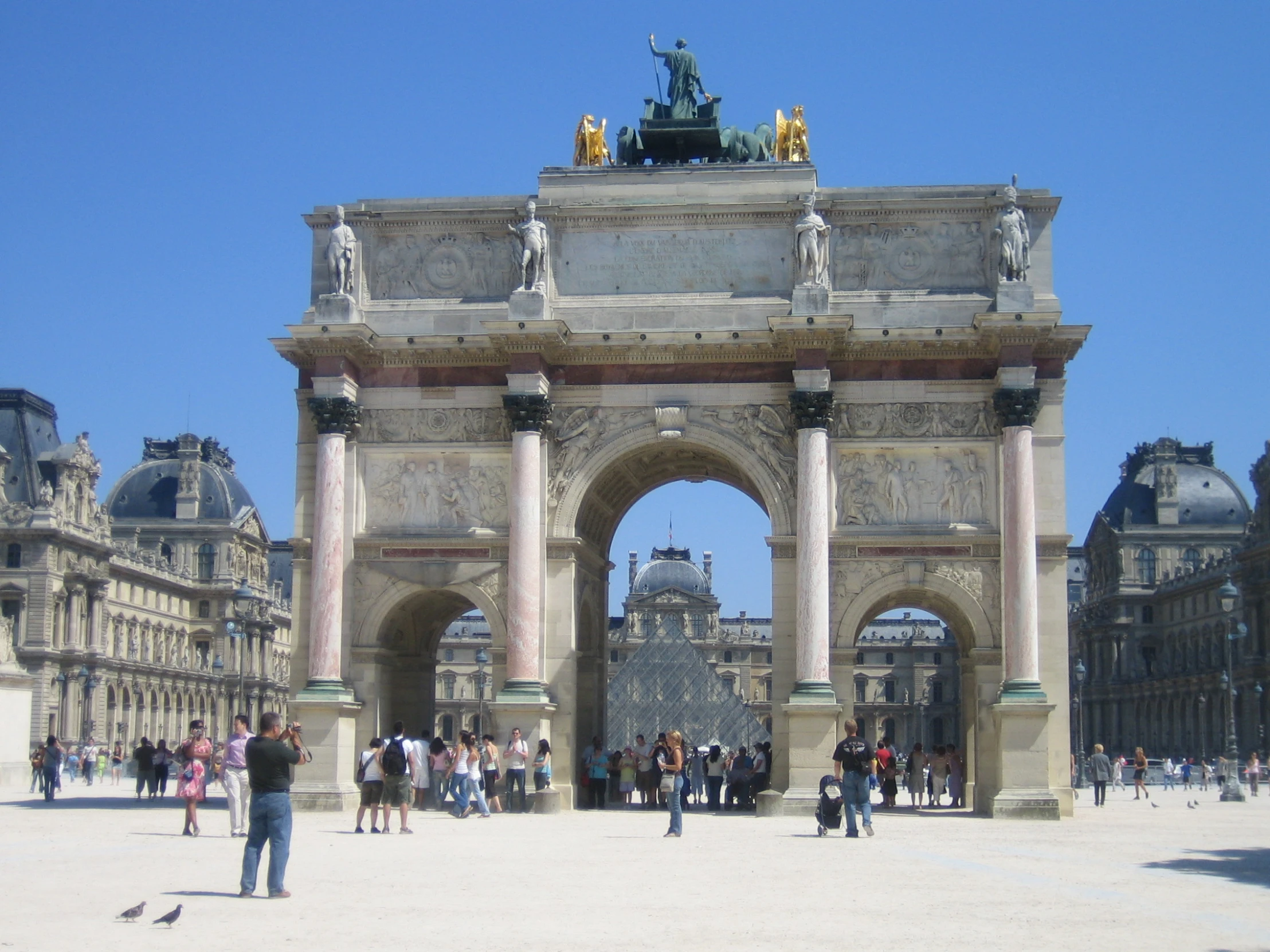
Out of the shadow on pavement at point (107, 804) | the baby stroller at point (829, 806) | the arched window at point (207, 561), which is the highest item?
the arched window at point (207, 561)

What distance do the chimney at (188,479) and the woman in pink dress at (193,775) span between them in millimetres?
88495

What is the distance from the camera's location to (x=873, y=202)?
108ft

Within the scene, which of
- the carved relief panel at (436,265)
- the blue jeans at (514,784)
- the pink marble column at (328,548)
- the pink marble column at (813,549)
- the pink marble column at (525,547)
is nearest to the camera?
the blue jeans at (514,784)

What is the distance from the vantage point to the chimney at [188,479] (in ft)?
368

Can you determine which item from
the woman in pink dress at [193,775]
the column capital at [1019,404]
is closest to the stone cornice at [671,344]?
the column capital at [1019,404]

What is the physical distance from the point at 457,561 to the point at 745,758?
7031 millimetres

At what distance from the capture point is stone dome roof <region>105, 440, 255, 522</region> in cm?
11262

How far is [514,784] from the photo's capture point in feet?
99.3

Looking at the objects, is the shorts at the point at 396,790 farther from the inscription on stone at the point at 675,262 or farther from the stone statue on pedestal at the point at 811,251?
the stone statue on pedestal at the point at 811,251

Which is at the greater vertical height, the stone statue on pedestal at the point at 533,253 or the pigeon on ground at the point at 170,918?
the stone statue on pedestal at the point at 533,253

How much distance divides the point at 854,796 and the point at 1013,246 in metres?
12.5

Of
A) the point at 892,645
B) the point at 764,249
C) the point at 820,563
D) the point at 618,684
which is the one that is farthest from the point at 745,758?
the point at 892,645

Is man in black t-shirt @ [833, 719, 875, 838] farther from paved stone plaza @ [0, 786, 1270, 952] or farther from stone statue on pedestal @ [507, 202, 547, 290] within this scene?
stone statue on pedestal @ [507, 202, 547, 290]

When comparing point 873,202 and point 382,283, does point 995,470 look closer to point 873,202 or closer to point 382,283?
point 873,202
